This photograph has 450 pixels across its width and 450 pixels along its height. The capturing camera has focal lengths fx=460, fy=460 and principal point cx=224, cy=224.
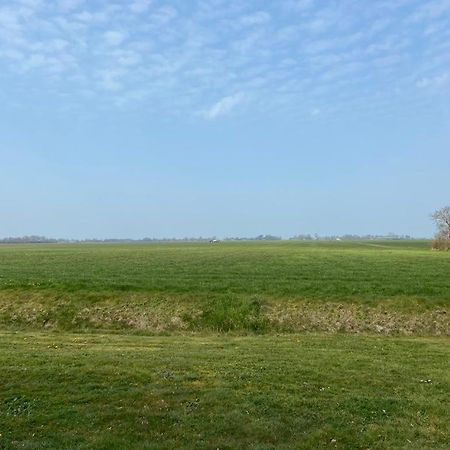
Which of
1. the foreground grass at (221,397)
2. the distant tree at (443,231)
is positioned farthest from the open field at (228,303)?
the distant tree at (443,231)

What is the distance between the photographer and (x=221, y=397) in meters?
10.3

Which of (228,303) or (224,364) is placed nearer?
(224,364)

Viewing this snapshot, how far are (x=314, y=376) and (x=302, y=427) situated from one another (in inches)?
120

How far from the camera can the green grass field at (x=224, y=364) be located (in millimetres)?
8773

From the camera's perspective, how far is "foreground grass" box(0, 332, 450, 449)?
8.52m

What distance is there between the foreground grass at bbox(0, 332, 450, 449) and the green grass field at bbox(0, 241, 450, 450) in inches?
1.5

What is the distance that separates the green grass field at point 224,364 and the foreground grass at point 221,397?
0.04 metres

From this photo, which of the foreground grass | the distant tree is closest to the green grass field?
the foreground grass

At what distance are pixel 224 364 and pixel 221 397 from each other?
2.71 metres

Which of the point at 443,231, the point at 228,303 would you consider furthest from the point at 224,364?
the point at 443,231

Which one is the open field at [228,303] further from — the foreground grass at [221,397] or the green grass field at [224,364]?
the foreground grass at [221,397]

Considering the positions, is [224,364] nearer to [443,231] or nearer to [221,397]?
[221,397]

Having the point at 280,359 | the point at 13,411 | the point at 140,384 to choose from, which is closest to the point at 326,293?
the point at 280,359

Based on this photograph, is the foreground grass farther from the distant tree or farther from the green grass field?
the distant tree
